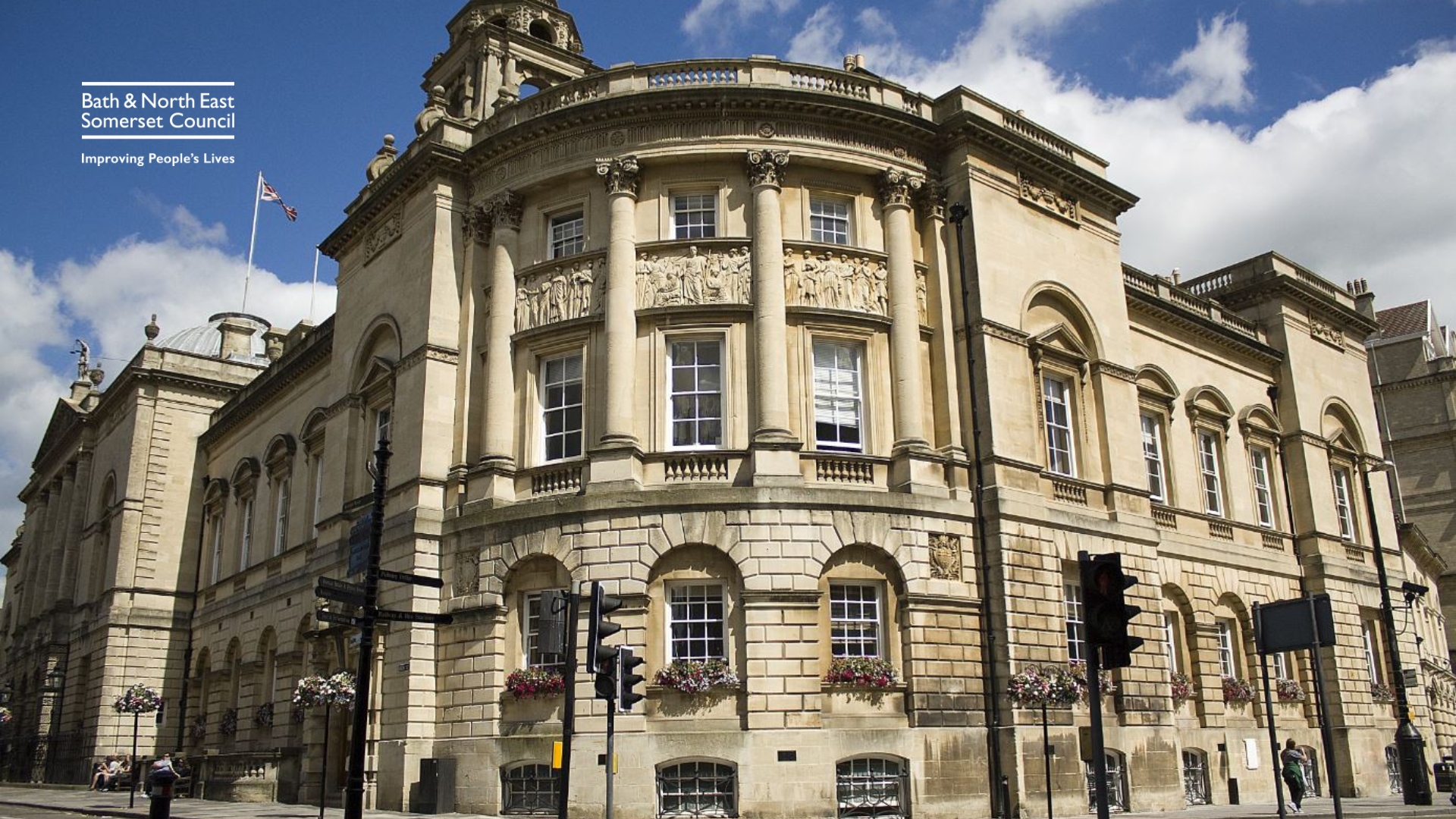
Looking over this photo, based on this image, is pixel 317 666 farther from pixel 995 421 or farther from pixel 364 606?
pixel 995 421

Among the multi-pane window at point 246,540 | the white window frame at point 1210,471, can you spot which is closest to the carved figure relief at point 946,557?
the white window frame at point 1210,471

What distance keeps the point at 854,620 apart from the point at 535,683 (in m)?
6.66

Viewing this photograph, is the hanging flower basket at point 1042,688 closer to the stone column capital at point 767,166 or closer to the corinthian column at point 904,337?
the corinthian column at point 904,337

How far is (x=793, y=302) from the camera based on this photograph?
26328mm

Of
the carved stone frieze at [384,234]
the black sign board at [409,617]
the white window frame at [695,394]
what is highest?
the carved stone frieze at [384,234]

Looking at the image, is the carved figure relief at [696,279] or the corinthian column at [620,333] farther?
the carved figure relief at [696,279]

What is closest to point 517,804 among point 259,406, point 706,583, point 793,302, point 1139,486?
point 706,583

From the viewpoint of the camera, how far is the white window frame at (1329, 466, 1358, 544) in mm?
39406

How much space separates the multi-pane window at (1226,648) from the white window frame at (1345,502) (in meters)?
7.94

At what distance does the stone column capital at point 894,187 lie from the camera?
2783 centimetres

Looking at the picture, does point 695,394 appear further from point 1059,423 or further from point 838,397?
point 1059,423

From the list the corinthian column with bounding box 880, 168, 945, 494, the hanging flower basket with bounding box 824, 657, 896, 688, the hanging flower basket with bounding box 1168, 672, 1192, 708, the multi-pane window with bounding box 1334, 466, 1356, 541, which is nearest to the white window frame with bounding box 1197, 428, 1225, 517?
the multi-pane window with bounding box 1334, 466, 1356, 541

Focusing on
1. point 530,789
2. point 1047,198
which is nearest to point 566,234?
point 1047,198

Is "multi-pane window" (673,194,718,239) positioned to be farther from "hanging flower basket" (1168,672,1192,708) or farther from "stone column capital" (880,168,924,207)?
"hanging flower basket" (1168,672,1192,708)
